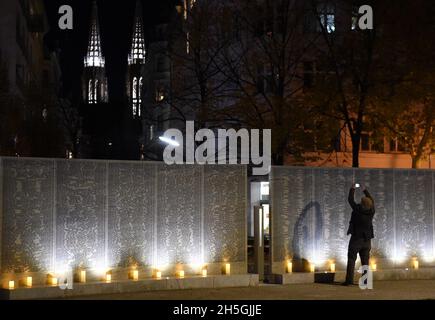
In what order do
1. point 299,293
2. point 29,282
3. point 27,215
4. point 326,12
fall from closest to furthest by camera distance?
point 29,282 < point 27,215 < point 299,293 < point 326,12

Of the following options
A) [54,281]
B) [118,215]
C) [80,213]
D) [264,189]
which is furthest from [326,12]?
[54,281]

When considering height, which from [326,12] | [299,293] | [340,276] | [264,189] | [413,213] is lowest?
[299,293]

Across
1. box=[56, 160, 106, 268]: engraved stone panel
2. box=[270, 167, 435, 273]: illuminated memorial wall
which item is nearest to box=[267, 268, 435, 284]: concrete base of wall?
box=[270, 167, 435, 273]: illuminated memorial wall

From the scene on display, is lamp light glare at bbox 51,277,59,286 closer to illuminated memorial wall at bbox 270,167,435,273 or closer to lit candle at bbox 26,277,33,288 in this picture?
lit candle at bbox 26,277,33,288

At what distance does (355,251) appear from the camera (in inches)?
744

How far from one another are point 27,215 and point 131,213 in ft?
8.10

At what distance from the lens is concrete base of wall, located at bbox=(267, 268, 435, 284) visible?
19.8 meters

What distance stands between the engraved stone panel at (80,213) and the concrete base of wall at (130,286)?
A: 0.63 meters

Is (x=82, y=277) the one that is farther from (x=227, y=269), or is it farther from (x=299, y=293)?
(x=299, y=293)

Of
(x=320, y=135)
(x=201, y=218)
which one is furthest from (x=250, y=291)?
(x=320, y=135)

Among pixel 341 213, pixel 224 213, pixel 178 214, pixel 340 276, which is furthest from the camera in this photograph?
pixel 341 213

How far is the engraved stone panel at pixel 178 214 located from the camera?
1900cm

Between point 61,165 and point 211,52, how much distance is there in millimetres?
18626

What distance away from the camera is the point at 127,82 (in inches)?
7721
